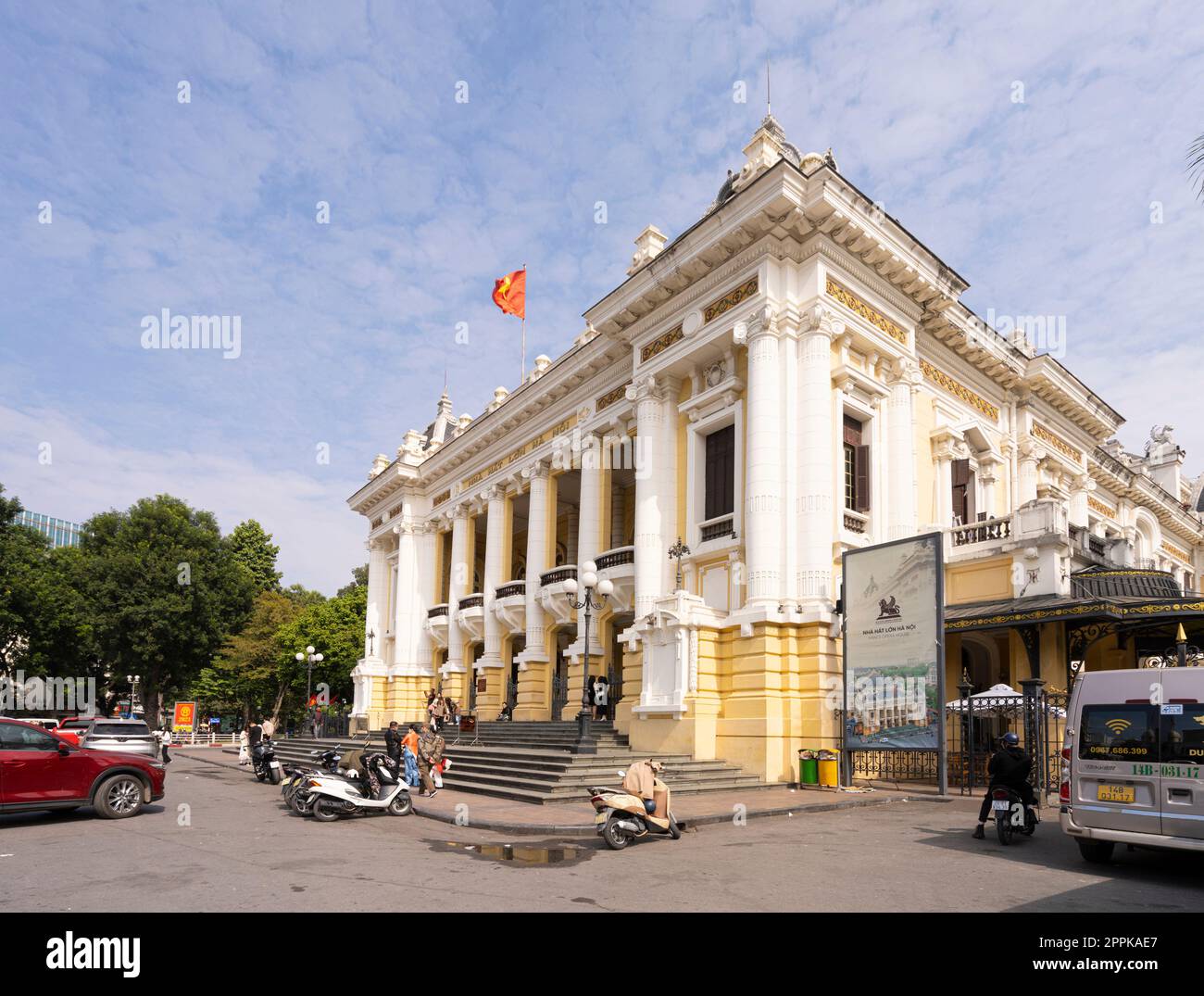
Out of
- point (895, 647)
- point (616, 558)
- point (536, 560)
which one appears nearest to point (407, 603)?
point (536, 560)

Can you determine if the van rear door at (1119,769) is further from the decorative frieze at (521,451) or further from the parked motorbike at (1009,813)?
the decorative frieze at (521,451)

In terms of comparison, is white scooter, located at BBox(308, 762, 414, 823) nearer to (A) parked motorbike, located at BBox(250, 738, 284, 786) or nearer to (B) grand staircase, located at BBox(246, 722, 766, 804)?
(B) grand staircase, located at BBox(246, 722, 766, 804)

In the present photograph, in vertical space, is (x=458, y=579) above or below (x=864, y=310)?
below

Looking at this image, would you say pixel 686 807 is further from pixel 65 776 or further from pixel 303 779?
pixel 65 776

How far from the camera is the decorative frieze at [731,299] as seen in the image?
804 inches

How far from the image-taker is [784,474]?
19422 millimetres

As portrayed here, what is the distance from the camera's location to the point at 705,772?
1761 cm

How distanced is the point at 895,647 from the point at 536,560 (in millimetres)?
15253

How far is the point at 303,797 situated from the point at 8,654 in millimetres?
45300

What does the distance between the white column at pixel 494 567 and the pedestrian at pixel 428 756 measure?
529 inches

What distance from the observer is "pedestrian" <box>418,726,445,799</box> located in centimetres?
1708

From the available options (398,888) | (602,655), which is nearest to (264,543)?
(602,655)

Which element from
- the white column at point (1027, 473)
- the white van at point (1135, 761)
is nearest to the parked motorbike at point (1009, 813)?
the white van at point (1135, 761)
